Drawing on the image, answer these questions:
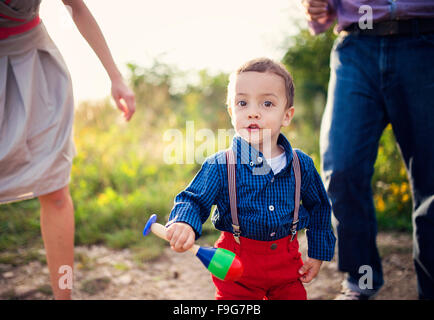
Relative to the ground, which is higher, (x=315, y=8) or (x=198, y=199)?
(x=315, y=8)

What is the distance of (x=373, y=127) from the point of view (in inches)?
74.2

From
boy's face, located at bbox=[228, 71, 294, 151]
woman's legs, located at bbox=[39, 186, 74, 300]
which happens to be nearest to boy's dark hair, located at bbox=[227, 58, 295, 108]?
boy's face, located at bbox=[228, 71, 294, 151]

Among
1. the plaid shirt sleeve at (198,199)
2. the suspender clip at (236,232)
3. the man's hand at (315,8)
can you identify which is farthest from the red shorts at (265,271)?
the man's hand at (315,8)

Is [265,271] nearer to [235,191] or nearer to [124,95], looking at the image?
[235,191]

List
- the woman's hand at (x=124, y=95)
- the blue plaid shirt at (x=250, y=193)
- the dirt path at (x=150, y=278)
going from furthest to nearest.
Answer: the dirt path at (x=150, y=278), the woman's hand at (x=124, y=95), the blue plaid shirt at (x=250, y=193)

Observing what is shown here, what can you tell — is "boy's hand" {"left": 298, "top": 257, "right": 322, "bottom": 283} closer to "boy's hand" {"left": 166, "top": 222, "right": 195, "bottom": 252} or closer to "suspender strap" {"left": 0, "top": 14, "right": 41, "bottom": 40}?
"boy's hand" {"left": 166, "top": 222, "right": 195, "bottom": 252}

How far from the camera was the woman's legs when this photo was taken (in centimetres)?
182

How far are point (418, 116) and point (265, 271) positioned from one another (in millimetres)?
1048

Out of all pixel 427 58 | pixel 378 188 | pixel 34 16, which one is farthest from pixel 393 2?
pixel 378 188

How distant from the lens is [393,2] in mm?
1786

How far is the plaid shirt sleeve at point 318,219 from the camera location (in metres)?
1.57

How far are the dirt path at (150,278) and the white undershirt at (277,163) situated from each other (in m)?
1.13

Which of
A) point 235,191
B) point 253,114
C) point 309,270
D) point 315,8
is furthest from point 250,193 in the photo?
point 315,8

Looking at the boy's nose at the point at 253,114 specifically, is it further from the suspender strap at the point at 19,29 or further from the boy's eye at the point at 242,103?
the suspender strap at the point at 19,29
